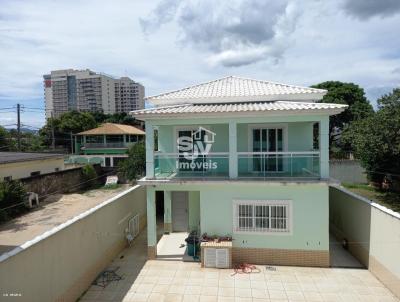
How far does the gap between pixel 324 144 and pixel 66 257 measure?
29.3 feet

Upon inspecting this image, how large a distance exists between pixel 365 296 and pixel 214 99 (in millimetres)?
8918

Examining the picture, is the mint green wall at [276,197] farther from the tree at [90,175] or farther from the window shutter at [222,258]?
the tree at [90,175]

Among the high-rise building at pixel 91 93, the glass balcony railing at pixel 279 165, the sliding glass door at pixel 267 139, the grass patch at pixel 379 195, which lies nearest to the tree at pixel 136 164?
the sliding glass door at pixel 267 139

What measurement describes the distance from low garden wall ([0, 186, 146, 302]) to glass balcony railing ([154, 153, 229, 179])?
2.34 metres

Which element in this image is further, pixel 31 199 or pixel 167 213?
pixel 31 199

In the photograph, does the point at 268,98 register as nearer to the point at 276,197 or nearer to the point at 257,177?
the point at 257,177

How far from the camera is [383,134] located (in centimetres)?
2011

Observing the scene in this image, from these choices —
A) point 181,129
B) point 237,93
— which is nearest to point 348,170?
point 237,93

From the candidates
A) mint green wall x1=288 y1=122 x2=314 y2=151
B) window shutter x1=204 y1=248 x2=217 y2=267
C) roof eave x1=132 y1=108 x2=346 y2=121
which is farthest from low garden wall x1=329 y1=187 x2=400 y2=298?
window shutter x1=204 y1=248 x2=217 y2=267

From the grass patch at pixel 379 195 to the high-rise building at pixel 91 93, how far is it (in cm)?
5832

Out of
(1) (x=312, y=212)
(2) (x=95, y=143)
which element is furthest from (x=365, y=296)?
(2) (x=95, y=143)

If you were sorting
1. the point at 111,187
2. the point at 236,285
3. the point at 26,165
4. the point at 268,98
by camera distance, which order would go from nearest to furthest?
1. the point at 236,285
2. the point at 268,98
3. the point at 26,165
4. the point at 111,187

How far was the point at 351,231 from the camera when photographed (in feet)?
40.9

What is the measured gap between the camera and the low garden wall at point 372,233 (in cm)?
898
